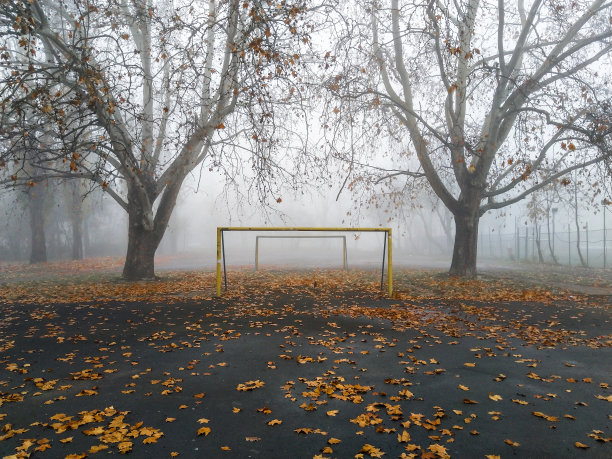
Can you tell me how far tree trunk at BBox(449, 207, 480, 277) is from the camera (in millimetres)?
13086

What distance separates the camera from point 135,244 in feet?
40.9

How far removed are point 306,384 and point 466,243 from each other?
10.5 meters

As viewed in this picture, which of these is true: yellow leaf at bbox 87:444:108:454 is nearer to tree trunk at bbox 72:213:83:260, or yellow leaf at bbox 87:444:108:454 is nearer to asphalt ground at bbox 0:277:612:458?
asphalt ground at bbox 0:277:612:458

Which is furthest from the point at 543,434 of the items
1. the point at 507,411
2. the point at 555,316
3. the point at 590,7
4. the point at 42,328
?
the point at 590,7

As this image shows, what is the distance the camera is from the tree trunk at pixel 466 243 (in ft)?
42.9

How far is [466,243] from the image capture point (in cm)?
1325

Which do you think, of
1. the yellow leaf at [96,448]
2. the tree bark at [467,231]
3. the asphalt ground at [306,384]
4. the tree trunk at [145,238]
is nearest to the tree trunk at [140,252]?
Result: the tree trunk at [145,238]

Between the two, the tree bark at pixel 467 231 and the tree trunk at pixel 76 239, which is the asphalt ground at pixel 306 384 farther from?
the tree trunk at pixel 76 239

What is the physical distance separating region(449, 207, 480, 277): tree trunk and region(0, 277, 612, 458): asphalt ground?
570 cm

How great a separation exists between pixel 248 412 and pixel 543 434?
2.20m

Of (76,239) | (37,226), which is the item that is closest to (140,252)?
(37,226)

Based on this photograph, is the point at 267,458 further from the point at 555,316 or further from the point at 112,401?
the point at 555,316

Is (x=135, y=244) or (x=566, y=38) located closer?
(x=566, y=38)

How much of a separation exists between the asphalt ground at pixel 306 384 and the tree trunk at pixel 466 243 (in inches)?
224
